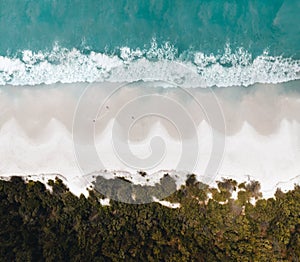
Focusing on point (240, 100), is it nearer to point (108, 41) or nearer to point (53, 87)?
point (108, 41)

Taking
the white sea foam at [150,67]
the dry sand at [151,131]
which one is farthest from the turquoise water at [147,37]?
the dry sand at [151,131]

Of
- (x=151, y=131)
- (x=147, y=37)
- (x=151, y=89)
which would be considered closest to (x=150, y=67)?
(x=151, y=89)

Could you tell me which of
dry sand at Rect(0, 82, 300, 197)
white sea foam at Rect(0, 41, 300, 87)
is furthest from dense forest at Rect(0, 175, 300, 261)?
white sea foam at Rect(0, 41, 300, 87)

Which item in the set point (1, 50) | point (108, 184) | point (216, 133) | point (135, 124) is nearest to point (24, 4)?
point (1, 50)

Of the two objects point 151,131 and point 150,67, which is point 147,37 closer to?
point 150,67

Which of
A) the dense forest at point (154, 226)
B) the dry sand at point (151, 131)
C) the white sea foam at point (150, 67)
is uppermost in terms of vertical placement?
the white sea foam at point (150, 67)

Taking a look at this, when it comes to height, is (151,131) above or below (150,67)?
below

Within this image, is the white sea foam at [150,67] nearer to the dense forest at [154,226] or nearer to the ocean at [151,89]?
the ocean at [151,89]
